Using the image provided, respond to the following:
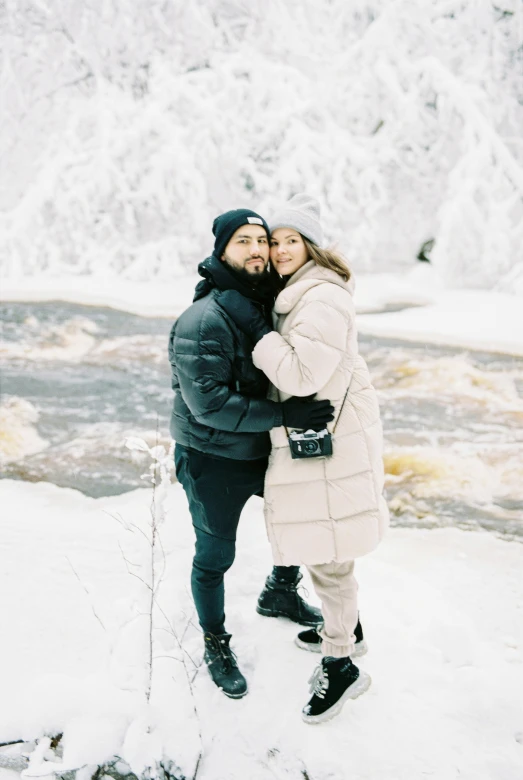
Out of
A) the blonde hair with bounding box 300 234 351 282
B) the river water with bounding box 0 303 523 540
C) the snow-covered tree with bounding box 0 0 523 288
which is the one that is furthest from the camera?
the snow-covered tree with bounding box 0 0 523 288

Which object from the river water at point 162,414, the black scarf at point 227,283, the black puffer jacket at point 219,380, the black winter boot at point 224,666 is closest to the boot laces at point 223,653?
the black winter boot at point 224,666

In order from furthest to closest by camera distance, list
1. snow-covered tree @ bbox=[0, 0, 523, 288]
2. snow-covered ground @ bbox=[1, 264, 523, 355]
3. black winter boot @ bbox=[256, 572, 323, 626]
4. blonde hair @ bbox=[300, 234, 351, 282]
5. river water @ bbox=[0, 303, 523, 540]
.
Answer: snow-covered tree @ bbox=[0, 0, 523, 288] → snow-covered ground @ bbox=[1, 264, 523, 355] → river water @ bbox=[0, 303, 523, 540] → black winter boot @ bbox=[256, 572, 323, 626] → blonde hair @ bbox=[300, 234, 351, 282]

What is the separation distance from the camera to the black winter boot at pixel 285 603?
7.66 feet

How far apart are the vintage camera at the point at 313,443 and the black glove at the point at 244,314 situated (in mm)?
332

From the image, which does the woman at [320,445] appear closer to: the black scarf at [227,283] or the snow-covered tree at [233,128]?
the black scarf at [227,283]

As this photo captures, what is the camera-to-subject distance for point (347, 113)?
35.1ft

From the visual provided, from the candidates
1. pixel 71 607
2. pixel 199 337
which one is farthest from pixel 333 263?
pixel 71 607

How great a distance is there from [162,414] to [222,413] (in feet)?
11.0

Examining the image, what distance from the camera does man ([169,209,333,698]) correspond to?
179cm

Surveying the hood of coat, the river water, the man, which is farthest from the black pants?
the river water

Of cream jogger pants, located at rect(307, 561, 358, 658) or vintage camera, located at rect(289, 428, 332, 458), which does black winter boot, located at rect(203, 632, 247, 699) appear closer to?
cream jogger pants, located at rect(307, 561, 358, 658)

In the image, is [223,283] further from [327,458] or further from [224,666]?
[224,666]

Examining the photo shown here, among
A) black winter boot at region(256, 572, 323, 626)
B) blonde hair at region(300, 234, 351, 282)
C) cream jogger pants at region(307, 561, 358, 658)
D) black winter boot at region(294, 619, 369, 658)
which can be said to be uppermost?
blonde hair at region(300, 234, 351, 282)

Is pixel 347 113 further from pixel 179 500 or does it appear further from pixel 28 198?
pixel 179 500
